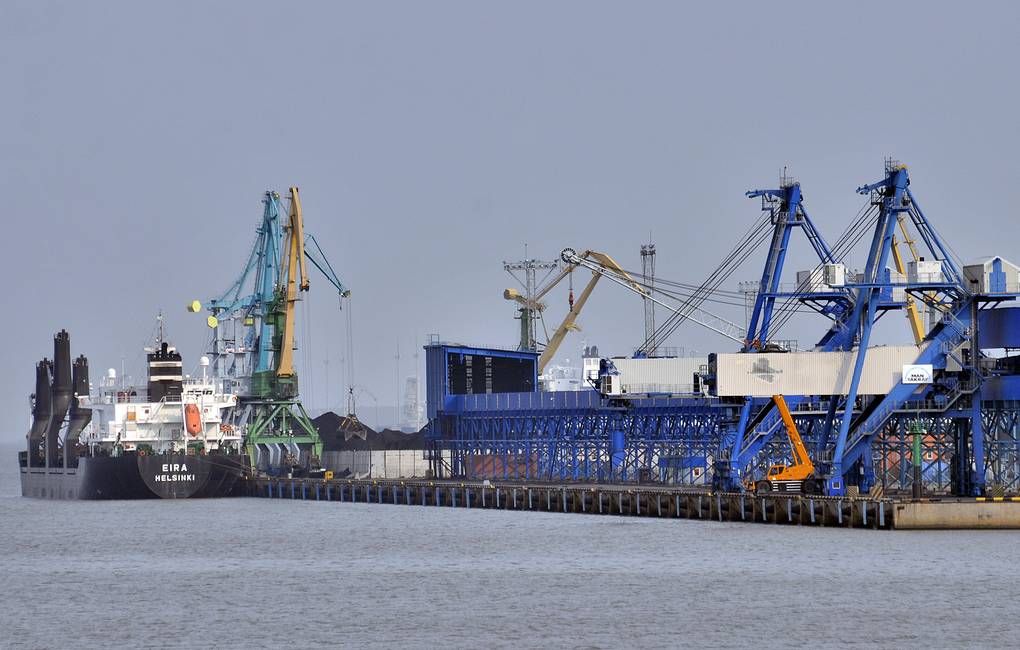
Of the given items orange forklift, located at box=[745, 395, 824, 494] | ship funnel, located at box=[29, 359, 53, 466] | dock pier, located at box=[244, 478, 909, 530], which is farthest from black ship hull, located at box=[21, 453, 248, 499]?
orange forklift, located at box=[745, 395, 824, 494]

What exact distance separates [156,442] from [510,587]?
53.4 m

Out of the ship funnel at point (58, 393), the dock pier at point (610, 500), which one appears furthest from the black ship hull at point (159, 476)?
the ship funnel at point (58, 393)

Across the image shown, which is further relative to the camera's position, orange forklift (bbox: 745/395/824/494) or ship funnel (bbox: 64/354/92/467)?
ship funnel (bbox: 64/354/92/467)

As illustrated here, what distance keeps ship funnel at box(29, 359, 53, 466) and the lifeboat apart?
68.6ft

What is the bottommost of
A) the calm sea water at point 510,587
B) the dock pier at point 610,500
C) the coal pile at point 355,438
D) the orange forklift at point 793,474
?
the calm sea water at point 510,587

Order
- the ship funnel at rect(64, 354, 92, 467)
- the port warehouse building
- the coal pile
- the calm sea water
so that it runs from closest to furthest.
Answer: the calm sea water
the port warehouse building
the ship funnel at rect(64, 354, 92, 467)
the coal pile

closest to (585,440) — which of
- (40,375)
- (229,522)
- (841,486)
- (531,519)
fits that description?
(531,519)

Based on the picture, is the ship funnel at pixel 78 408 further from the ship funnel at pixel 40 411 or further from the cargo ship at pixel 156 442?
the ship funnel at pixel 40 411

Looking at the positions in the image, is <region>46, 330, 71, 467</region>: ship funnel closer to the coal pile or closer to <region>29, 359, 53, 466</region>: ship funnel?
<region>29, 359, 53, 466</region>: ship funnel

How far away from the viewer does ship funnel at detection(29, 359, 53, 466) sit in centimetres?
12738

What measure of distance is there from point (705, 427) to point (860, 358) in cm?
2718

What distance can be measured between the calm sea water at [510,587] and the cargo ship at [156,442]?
19081mm

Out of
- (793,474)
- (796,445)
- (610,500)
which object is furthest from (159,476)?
(796,445)

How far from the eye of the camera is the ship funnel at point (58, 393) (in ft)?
398
